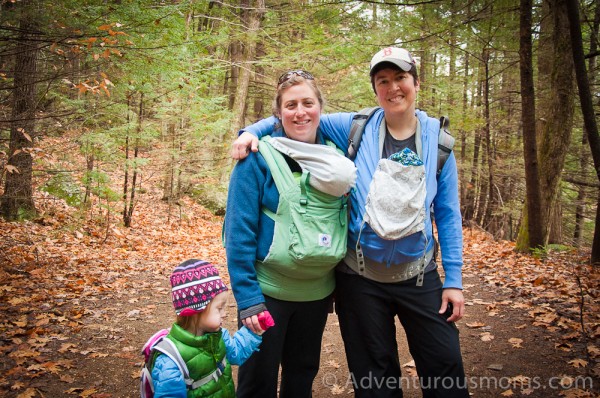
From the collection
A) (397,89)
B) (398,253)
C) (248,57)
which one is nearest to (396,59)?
(397,89)

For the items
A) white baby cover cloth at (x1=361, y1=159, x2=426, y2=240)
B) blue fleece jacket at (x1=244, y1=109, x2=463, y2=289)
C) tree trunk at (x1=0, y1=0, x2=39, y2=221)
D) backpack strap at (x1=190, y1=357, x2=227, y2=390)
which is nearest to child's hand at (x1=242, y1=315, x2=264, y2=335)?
backpack strap at (x1=190, y1=357, x2=227, y2=390)

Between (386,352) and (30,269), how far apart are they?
6512 millimetres

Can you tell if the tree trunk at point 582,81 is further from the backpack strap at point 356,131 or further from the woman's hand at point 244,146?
the woman's hand at point 244,146

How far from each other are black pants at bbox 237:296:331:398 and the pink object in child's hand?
13cm

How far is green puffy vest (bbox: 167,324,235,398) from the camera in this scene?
7.00 feet

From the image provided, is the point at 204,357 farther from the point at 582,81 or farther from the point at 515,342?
the point at 582,81

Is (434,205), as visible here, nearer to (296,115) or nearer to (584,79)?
(296,115)

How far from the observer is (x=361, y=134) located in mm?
2594

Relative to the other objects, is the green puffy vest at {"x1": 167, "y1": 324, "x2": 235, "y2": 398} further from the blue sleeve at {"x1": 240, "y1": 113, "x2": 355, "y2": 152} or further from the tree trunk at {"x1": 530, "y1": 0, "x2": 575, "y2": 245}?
the tree trunk at {"x1": 530, "y1": 0, "x2": 575, "y2": 245}

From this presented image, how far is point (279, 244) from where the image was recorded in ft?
7.26

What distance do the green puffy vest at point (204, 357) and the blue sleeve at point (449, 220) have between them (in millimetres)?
1415

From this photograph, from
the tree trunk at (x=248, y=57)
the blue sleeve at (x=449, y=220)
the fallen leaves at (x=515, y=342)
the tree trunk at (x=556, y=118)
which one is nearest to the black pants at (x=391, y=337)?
the blue sleeve at (x=449, y=220)

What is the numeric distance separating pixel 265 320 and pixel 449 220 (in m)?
1.30

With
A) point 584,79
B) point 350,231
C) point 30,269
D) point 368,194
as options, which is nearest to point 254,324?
point 350,231
